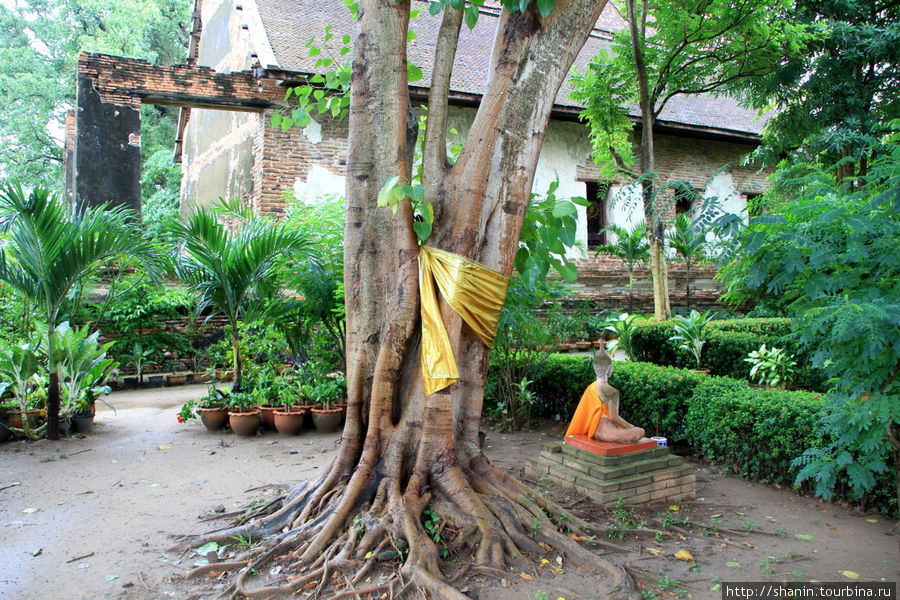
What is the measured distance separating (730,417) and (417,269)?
3.04 m

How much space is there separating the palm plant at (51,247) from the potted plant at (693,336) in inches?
263

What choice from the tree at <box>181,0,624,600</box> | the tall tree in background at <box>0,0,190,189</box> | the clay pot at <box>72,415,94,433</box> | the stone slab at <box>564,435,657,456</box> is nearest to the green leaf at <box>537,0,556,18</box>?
the tree at <box>181,0,624,600</box>

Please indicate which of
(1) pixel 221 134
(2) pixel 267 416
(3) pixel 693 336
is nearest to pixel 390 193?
(2) pixel 267 416

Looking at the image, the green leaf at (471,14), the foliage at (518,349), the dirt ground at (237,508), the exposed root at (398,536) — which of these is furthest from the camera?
the foliage at (518,349)

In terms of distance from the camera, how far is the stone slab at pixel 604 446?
14.1 feet

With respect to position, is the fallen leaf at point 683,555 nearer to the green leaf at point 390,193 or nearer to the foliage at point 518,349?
the green leaf at point 390,193

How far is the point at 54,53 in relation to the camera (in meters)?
23.4

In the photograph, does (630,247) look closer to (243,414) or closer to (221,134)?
(221,134)

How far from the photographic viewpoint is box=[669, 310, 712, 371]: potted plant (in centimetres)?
798

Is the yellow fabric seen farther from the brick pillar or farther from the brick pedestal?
the brick pillar

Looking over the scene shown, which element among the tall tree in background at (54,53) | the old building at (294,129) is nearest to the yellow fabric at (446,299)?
the old building at (294,129)

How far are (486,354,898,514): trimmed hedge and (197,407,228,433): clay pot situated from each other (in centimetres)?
388

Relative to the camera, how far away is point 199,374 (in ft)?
36.8

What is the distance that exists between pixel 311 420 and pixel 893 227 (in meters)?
5.72
